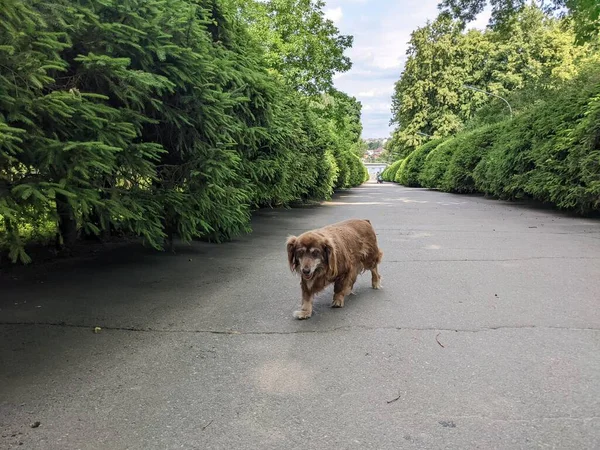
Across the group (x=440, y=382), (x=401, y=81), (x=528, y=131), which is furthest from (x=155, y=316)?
(x=401, y=81)

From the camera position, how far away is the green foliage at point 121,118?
377 centimetres

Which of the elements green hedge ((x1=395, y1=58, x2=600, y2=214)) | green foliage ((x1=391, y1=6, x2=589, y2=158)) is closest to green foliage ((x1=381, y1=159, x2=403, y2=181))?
green foliage ((x1=391, y1=6, x2=589, y2=158))

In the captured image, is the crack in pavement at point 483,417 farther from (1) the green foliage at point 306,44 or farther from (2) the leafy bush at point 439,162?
(2) the leafy bush at point 439,162

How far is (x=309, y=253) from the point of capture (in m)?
4.44

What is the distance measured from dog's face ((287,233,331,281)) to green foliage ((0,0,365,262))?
6.13 ft

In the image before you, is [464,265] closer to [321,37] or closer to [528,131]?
[528,131]

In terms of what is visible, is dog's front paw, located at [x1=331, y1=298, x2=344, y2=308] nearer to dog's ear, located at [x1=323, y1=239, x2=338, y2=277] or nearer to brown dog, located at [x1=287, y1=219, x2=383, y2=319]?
brown dog, located at [x1=287, y1=219, x2=383, y2=319]

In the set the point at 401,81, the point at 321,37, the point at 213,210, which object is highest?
the point at 401,81

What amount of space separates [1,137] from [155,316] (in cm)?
215

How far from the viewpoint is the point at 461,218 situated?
13508 mm

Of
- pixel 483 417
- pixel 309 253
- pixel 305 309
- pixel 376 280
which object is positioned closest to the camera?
pixel 483 417

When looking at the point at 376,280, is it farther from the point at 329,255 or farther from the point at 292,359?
the point at 292,359

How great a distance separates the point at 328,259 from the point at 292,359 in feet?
4.12

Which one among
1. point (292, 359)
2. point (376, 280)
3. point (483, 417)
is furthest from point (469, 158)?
point (483, 417)
